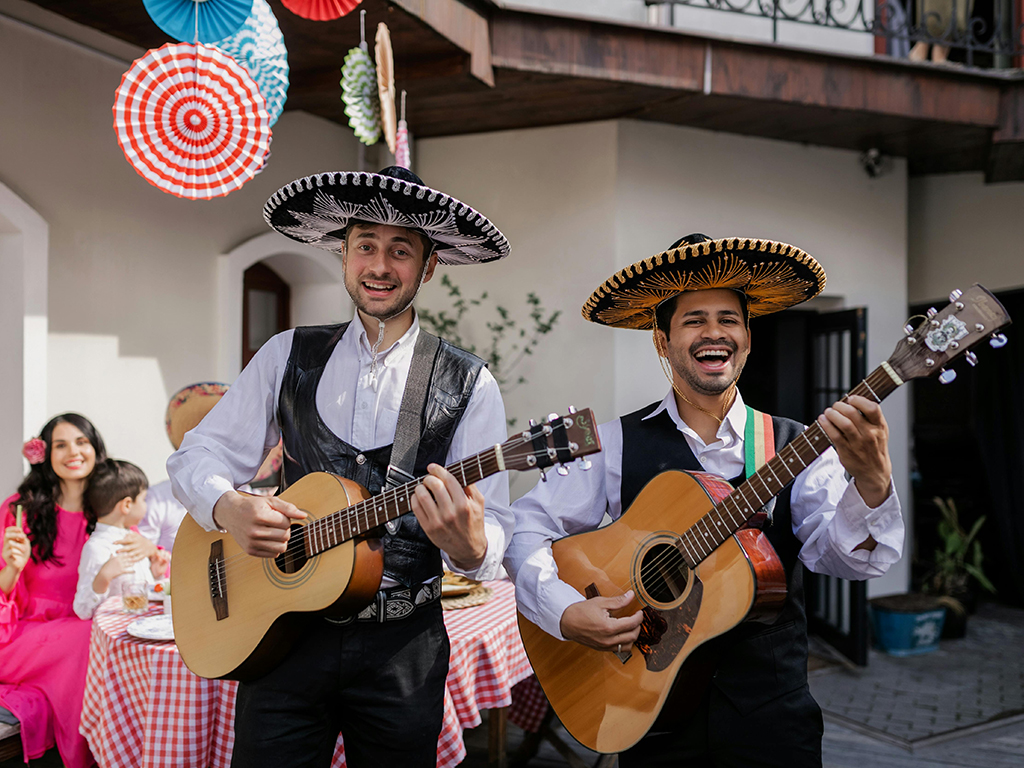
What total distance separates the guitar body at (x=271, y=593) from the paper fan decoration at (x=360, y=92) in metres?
2.08

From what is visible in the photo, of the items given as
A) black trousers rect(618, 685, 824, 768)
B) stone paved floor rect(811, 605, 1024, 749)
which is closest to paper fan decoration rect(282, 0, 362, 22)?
black trousers rect(618, 685, 824, 768)

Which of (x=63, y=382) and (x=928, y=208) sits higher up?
(x=928, y=208)

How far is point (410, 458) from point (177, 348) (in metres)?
3.38

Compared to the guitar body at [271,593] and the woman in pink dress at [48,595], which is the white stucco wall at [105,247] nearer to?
the woman in pink dress at [48,595]

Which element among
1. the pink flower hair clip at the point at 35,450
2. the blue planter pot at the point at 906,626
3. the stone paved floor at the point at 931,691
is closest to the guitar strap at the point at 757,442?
the pink flower hair clip at the point at 35,450

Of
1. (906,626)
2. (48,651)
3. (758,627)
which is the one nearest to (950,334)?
(758,627)

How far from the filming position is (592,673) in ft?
6.32

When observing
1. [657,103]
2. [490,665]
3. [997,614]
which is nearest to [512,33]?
[657,103]

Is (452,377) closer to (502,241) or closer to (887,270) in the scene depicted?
(502,241)

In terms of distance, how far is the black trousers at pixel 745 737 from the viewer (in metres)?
1.75

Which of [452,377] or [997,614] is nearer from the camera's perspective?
[452,377]

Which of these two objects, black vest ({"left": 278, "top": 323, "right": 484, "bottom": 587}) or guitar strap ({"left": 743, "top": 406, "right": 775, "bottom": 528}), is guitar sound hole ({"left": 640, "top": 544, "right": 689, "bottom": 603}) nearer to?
guitar strap ({"left": 743, "top": 406, "right": 775, "bottom": 528})

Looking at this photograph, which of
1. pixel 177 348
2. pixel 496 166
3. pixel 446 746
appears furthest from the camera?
pixel 496 166

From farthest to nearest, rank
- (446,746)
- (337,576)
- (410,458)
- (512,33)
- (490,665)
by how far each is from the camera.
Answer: (512,33) < (490,665) < (446,746) < (410,458) < (337,576)
